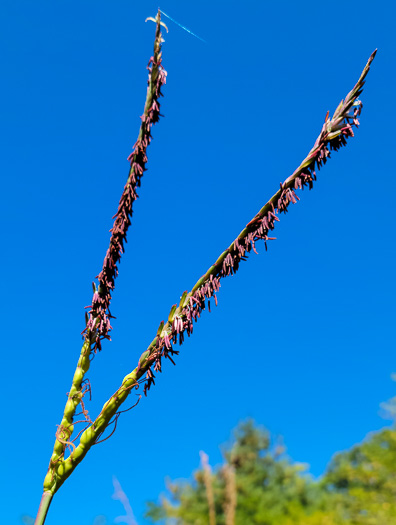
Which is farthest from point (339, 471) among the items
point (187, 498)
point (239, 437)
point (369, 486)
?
point (187, 498)

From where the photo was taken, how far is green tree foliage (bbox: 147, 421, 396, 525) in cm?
2745

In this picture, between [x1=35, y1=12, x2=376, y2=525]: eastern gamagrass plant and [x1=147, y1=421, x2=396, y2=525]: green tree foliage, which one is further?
[x1=147, y1=421, x2=396, y2=525]: green tree foliage

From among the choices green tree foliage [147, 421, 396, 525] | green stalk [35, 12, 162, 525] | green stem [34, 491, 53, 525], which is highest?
green tree foliage [147, 421, 396, 525]

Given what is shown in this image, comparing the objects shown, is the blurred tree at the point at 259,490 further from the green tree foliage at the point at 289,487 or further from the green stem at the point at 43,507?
the green stem at the point at 43,507

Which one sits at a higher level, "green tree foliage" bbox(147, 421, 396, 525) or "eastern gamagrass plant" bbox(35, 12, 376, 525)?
"green tree foliage" bbox(147, 421, 396, 525)

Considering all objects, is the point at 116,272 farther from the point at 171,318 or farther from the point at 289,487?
the point at 289,487

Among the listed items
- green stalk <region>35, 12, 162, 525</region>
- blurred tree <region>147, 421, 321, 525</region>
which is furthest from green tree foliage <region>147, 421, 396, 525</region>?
green stalk <region>35, 12, 162, 525</region>

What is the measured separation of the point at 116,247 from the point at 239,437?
3274cm

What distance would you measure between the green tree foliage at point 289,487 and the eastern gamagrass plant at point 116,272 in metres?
25.9

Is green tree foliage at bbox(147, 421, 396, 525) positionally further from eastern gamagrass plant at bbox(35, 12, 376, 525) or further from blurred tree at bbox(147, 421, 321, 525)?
eastern gamagrass plant at bbox(35, 12, 376, 525)

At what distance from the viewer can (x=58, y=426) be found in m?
2.11

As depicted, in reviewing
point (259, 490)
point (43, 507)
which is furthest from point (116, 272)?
point (259, 490)

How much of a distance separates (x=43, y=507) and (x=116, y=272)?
94cm

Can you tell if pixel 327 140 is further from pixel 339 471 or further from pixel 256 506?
pixel 339 471
